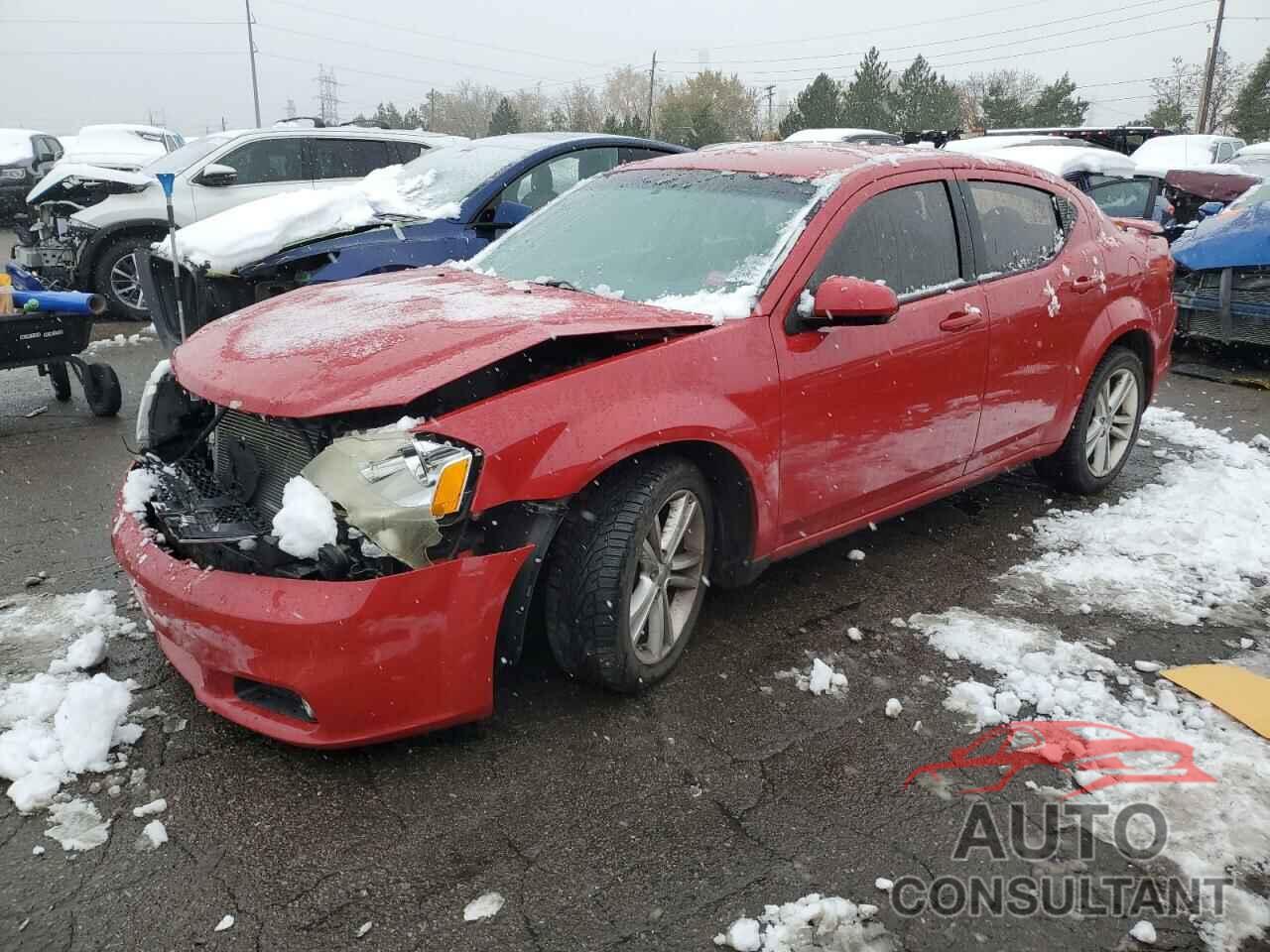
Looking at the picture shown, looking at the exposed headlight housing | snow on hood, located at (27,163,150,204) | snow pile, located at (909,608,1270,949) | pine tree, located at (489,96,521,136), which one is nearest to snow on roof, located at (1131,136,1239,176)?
snow on hood, located at (27,163,150,204)

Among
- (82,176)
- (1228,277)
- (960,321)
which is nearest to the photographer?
(960,321)

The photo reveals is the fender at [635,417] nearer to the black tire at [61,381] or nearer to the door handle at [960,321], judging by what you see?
the door handle at [960,321]

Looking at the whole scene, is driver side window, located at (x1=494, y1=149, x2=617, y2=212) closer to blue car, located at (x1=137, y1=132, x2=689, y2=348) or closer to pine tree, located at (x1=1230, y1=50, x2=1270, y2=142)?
blue car, located at (x1=137, y1=132, x2=689, y2=348)

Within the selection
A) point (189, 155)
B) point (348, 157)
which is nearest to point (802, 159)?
point (348, 157)

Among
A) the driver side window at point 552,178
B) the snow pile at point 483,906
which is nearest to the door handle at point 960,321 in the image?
the snow pile at point 483,906

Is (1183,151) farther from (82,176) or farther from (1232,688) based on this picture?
(1232,688)

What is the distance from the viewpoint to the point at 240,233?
6113 mm

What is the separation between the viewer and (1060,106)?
44000mm

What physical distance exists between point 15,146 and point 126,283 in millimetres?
12673

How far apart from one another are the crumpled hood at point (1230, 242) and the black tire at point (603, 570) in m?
7.12

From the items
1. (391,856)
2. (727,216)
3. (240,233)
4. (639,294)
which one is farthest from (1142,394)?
(240,233)

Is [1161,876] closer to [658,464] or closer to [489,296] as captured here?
[658,464]

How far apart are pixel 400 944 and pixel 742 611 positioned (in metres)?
1.92

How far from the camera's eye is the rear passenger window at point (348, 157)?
396 inches
